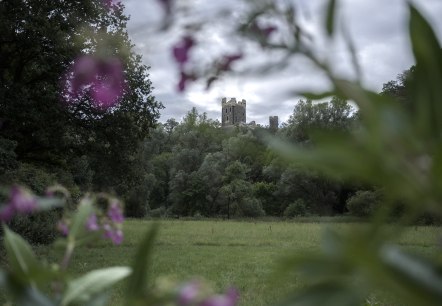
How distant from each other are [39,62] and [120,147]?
2.83 meters

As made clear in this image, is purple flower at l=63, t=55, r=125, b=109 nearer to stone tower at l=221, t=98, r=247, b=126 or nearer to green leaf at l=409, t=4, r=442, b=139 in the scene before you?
stone tower at l=221, t=98, r=247, b=126

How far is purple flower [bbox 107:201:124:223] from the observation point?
0.58m

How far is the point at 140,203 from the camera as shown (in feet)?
104

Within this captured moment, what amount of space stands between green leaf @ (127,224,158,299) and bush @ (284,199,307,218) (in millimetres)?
29807

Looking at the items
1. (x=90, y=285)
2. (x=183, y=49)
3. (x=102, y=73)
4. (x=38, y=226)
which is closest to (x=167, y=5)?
(x=183, y=49)

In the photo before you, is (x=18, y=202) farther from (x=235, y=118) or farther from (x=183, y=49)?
(x=235, y=118)

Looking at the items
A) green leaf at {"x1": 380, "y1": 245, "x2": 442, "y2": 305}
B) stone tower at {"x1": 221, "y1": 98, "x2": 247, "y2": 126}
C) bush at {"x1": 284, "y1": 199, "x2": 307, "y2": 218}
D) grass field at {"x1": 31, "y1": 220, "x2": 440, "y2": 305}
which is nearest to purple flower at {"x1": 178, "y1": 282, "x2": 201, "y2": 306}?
green leaf at {"x1": 380, "y1": 245, "x2": 442, "y2": 305}

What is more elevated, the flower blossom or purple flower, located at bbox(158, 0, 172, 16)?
purple flower, located at bbox(158, 0, 172, 16)

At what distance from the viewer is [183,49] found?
418 mm

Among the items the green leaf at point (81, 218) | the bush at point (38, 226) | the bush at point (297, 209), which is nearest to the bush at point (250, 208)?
the bush at point (297, 209)

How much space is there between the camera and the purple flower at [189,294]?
31 cm

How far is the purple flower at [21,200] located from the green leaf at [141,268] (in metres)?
0.12

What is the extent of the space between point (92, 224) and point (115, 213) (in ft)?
0.19

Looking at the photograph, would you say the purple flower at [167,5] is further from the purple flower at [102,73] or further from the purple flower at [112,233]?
the purple flower at [112,233]
